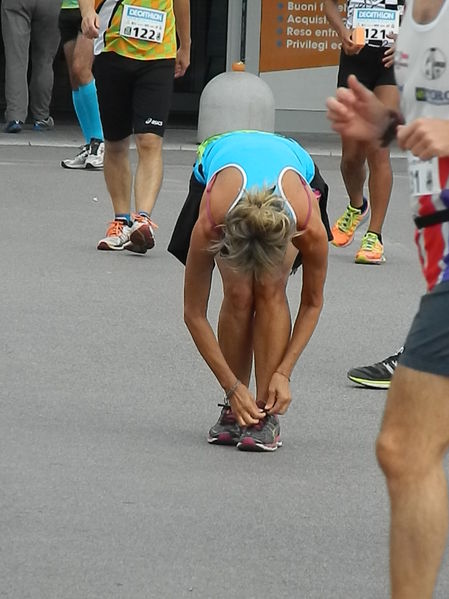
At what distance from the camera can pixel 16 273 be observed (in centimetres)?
841

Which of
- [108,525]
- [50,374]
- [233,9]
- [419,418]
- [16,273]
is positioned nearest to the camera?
[419,418]

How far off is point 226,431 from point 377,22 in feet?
13.5

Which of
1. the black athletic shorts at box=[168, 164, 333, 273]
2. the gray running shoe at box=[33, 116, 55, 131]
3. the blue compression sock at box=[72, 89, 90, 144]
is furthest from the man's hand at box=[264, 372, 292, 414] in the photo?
the gray running shoe at box=[33, 116, 55, 131]

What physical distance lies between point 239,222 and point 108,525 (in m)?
1.04

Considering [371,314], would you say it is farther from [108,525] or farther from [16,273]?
[108,525]

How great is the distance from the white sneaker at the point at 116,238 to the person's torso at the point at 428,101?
572cm

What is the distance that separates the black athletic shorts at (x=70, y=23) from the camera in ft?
38.7

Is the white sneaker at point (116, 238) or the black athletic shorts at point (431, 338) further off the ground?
the black athletic shorts at point (431, 338)

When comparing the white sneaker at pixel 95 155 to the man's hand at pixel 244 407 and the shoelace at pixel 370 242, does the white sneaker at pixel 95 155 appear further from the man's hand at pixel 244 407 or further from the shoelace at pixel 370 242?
the man's hand at pixel 244 407

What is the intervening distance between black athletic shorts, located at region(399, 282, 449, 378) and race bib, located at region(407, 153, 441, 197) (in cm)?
20

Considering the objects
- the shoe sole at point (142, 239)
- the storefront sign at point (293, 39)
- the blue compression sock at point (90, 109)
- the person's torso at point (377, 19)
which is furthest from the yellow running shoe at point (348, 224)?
the storefront sign at point (293, 39)

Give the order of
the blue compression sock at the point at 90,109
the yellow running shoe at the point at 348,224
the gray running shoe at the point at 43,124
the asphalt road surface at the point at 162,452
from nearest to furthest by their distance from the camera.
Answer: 1. the asphalt road surface at the point at 162,452
2. the yellow running shoe at the point at 348,224
3. the blue compression sock at the point at 90,109
4. the gray running shoe at the point at 43,124

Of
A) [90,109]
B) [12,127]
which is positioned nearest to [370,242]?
[90,109]

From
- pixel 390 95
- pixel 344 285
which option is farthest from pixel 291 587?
pixel 390 95
